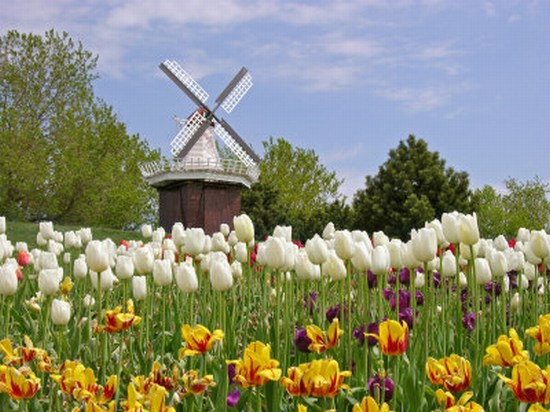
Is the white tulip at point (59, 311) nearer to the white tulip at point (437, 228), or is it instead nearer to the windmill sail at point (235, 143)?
the white tulip at point (437, 228)

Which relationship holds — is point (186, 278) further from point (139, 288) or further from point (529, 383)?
point (529, 383)

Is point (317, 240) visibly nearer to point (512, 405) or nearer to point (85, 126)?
point (512, 405)

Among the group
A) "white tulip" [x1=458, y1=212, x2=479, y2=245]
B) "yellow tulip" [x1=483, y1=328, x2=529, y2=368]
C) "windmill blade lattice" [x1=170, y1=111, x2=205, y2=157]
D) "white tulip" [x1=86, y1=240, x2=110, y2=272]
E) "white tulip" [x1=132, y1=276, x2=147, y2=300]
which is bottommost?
"yellow tulip" [x1=483, y1=328, x2=529, y2=368]

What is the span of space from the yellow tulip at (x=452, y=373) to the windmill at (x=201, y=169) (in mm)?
27958

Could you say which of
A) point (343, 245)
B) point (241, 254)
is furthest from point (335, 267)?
point (241, 254)

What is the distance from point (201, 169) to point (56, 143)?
787cm

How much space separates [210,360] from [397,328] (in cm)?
141

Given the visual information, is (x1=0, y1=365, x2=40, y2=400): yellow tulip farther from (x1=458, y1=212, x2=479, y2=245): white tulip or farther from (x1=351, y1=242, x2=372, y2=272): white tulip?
(x1=458, y1=212, x2=479, y2=245): white tulip

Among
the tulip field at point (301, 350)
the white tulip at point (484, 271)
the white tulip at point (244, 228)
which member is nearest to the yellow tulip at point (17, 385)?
the tulip field at point (301, 350)

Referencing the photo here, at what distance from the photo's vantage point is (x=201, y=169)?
30.9 m

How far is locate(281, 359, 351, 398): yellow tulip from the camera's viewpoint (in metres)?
2.51

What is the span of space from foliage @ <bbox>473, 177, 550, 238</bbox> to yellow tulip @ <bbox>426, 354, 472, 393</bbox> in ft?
140

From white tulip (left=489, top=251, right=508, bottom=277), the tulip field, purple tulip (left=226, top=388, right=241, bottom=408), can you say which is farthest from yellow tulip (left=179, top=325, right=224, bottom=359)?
white tulip (left=489, top=251, right=508, bottom=277)

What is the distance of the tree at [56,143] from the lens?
3284 cm
